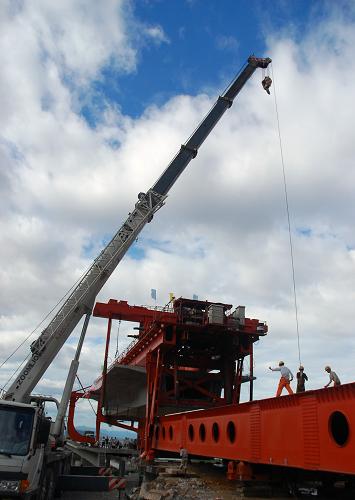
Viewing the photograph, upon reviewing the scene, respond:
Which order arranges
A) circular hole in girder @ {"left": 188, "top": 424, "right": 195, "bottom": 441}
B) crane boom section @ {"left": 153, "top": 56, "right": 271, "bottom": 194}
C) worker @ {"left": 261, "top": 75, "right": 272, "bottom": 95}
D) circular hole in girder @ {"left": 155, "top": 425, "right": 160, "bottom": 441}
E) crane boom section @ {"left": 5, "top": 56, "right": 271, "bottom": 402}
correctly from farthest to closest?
worker @ {"left": 261, "top": 75, "right": 272, "bottom": 95} < crane boom section @ {"left": 153, "top": 56, "right": 271, "bottom": 194} < circular hole in girder @ {"left": 155, "top": 425, "right": 160, "bottom": 441} < crane boom section @ {"left": 5, "top": 56, "right": 271, "bottom": 402} < circular hole in girder @ {"left": 188, "top": 424, "right": 195, "bottom": 441}

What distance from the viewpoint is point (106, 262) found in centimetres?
1952

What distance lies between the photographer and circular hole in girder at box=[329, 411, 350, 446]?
23.2 ft

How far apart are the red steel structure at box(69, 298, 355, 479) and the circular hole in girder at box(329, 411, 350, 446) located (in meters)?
0.02

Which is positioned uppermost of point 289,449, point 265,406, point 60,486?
point 265,406

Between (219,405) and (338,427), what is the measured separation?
17.0 metres

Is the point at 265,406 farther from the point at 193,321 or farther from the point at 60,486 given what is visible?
the point at 193,321

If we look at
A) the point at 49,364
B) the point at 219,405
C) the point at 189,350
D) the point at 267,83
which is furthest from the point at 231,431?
the point at 267,83

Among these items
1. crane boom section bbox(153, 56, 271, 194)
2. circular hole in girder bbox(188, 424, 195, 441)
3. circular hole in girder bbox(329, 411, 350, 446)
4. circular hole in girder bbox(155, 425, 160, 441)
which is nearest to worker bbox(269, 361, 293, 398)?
circular hole in girder bbox(188, 424, 195, 441)

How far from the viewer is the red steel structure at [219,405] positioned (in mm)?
7316

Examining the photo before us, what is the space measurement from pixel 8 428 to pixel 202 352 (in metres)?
17.4

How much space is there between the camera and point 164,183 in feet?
73.2

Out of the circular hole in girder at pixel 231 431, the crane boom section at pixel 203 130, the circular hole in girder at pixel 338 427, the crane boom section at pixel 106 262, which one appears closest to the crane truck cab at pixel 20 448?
the circular hole in girder at pixel 231 431

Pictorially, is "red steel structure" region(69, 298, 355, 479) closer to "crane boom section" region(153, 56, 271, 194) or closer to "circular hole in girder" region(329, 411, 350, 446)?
"circular hole in girder" region(329, 411, 350, 446)

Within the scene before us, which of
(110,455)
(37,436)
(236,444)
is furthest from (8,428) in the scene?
(110,455)
